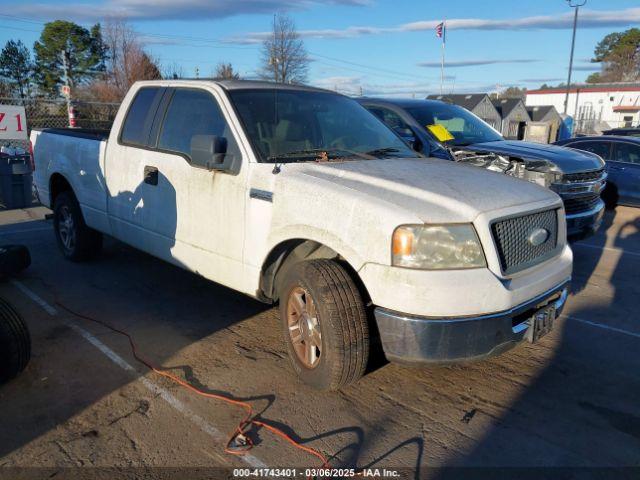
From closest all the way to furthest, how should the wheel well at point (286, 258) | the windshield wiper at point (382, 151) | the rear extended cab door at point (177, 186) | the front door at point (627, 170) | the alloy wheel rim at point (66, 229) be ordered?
the wheel well at point (286, 258) → the rear extended cab door at point (177, 186) → the windshield wiper at point (382, 151) → the alloy wheel rim at point (66, 229) → the front door at point (627, 170)

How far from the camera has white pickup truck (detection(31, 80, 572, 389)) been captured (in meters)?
3.08

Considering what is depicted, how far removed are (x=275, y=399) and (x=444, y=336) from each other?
3.92ft

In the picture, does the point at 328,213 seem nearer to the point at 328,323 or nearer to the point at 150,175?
the point at 328,323

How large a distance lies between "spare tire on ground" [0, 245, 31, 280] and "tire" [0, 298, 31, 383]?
7.35ft

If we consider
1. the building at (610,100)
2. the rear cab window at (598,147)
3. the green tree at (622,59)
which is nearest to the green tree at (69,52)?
the rear cab window at (598,147)

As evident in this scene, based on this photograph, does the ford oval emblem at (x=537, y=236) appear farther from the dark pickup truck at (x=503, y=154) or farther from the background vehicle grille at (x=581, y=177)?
the background vehicle grille at (x=581, y=177)

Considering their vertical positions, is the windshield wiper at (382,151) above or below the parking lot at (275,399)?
above

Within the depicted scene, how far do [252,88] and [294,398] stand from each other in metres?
2.45

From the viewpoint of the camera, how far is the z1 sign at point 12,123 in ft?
35.2

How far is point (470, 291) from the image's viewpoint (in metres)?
3.05

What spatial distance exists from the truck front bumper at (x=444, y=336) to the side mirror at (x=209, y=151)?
1652 mm

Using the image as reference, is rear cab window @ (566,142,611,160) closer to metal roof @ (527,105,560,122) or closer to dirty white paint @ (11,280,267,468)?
dirty white paint @ (11,280,267,468)

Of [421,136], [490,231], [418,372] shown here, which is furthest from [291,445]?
[421,136]

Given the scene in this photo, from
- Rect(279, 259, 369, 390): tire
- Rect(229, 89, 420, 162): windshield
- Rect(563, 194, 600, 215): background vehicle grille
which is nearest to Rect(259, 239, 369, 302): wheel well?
Rect(279, 259, 369, 390): tire
